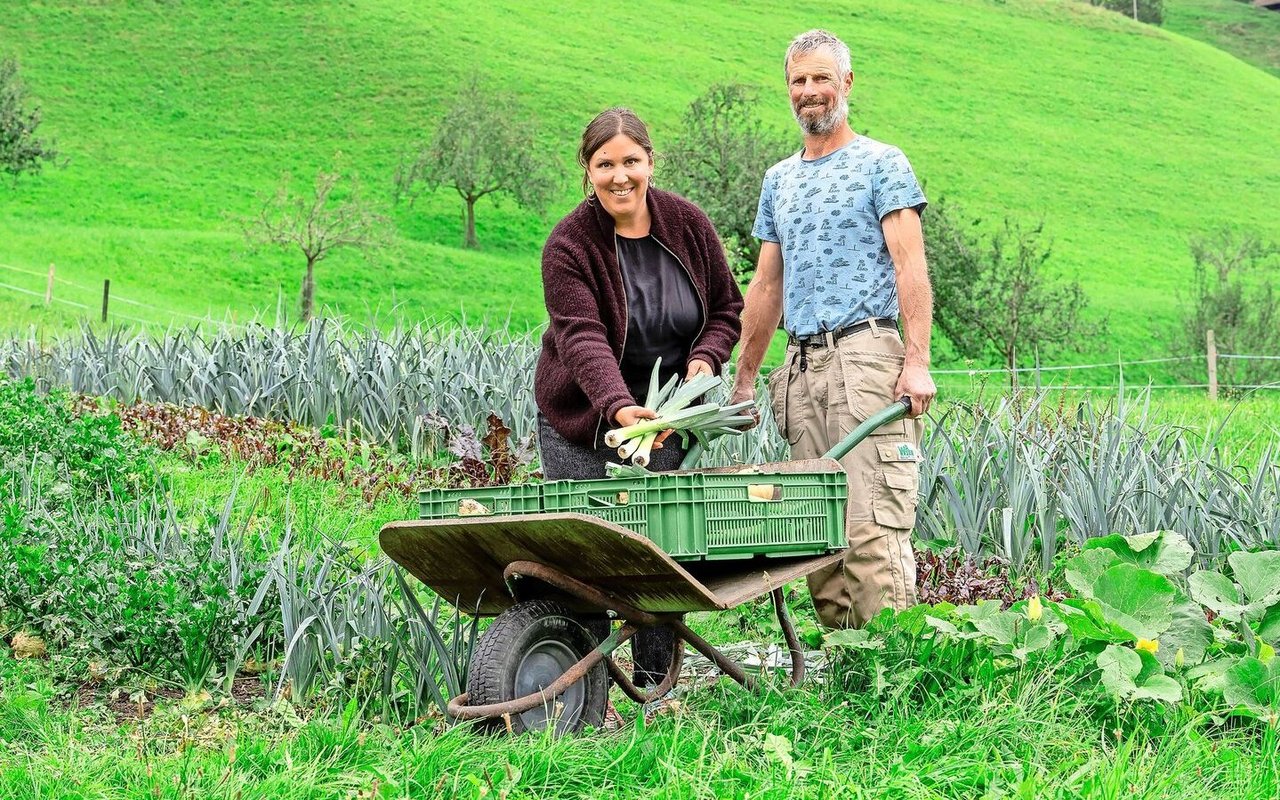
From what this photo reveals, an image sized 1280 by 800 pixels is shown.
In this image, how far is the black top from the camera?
11.9ft

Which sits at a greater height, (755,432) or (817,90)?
(817,90)

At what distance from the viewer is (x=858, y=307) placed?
3.82m

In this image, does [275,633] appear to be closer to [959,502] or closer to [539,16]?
[959,502]

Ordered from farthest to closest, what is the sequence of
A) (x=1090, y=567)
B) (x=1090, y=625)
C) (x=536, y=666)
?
(x=1090, y=567)
(x=1090, y=625)
(x=536, y=666)

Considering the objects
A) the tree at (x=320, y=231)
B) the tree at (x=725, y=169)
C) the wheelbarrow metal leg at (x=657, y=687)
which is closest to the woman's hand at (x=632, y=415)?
the wheelbarrow metal leg at (x=657, y=687)

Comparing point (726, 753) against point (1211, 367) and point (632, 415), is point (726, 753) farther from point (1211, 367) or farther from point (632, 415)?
point (1211, 367)

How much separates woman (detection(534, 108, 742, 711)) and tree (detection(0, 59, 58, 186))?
96.4ft

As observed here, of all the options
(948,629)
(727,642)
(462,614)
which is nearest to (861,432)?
(948,629)

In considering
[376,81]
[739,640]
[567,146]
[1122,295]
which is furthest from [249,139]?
[739,640]

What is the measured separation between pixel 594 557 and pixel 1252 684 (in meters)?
1.69

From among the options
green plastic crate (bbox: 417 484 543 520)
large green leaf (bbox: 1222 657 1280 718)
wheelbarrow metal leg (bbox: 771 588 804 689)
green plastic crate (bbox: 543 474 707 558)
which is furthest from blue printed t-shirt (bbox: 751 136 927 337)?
large green leaf (bbox: 1222 657 1280 718)

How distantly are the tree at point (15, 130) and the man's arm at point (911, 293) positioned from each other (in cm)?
2976

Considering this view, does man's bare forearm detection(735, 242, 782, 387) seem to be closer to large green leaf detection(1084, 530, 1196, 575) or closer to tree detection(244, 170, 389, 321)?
large green leaf detection(1084, 530, 1196, 575)

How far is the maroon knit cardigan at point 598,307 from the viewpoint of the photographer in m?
3.40
